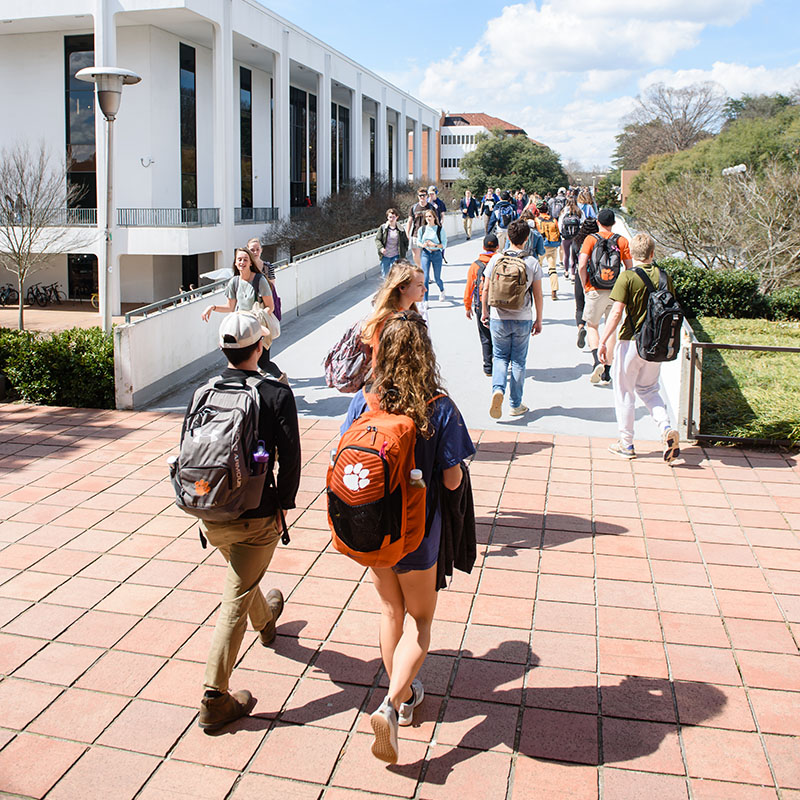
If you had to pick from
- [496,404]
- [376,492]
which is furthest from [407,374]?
[496,404]

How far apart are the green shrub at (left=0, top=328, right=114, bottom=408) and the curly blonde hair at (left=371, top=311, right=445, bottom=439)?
256 inches

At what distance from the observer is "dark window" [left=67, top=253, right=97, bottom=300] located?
3372 cm

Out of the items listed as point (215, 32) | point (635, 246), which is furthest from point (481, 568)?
point (215, 32)

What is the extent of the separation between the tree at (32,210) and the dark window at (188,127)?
4028 mm

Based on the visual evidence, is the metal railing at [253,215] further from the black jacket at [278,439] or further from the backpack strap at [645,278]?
the black jacket at [278,439]

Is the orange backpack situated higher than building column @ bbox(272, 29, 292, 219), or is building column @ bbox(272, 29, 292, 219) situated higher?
building column @ bbox(272, 29, 292, 219)

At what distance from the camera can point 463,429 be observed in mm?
3320

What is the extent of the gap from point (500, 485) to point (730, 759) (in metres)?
3.35

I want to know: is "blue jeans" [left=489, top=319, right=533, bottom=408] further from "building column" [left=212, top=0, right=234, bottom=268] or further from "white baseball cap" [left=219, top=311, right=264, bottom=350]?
"building column" [left=212, top=0, right=234, bottom=268]

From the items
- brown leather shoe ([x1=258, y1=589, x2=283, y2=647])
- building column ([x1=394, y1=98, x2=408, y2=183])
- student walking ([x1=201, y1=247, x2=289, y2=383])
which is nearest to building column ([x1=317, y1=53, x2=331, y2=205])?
building column ([x1=394, y1=98, x2=408, y2=183])

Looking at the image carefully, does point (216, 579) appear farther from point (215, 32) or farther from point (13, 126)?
point (13, 126)

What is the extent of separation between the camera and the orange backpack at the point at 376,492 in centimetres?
304

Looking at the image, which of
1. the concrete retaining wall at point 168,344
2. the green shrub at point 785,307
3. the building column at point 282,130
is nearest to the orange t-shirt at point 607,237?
the concrete retaining wall at point 168,344

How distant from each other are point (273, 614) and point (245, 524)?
0.94 metres
